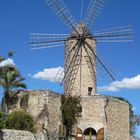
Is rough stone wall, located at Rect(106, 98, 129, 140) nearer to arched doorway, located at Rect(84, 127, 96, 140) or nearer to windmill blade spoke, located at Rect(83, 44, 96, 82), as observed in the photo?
arched doorway, located at Rect(84, 127, 96, 140)

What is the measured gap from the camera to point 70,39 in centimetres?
3950

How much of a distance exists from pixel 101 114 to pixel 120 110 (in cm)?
257

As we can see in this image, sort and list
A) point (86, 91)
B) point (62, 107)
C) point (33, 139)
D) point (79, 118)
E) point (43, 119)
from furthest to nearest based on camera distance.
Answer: point (86, 91) < point (79, 118) < point (62, 107) < point (43, 119) < point (33, 139)

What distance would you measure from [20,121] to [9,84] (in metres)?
3.18

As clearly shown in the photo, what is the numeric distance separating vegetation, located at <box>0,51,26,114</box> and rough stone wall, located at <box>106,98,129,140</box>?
7579mm

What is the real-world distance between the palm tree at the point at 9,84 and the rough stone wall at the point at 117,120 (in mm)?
7579

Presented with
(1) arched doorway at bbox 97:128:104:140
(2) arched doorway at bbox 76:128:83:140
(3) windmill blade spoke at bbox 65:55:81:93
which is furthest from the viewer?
→ (3) windmill blade spoke at bbox 65:55:81:93

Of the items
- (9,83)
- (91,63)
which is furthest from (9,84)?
(91,63)

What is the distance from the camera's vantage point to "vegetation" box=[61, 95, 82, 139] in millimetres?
33344

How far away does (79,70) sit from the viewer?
127ft

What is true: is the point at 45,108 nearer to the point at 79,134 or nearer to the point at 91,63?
the point at 79,134

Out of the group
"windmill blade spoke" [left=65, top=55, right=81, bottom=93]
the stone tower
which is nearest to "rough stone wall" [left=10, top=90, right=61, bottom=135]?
the stone tower

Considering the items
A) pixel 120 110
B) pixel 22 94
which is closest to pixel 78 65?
pixel 120 110

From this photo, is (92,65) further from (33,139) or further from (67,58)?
(33,139)
